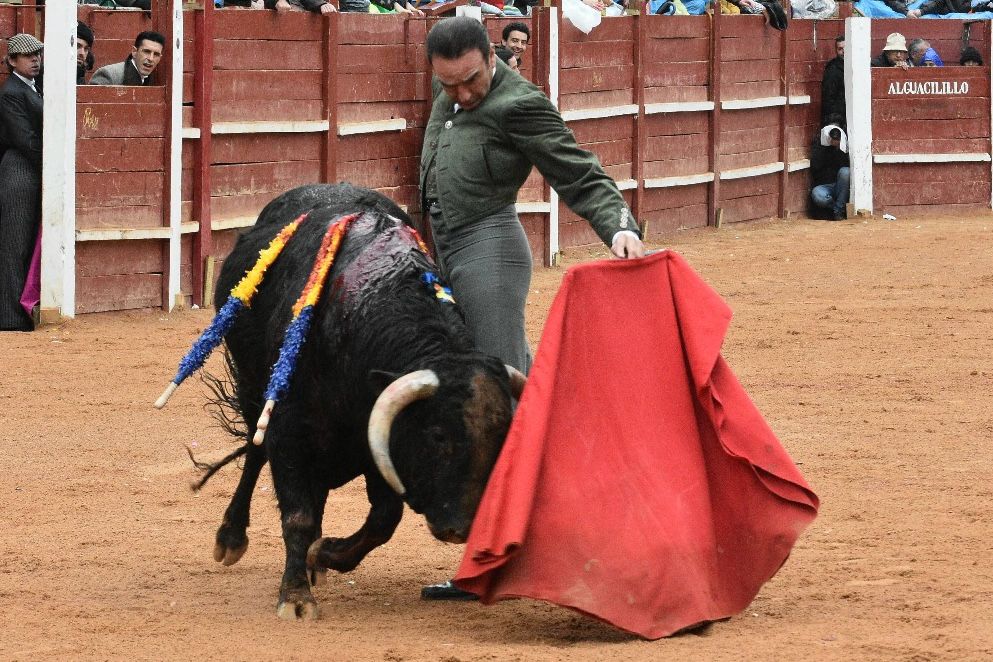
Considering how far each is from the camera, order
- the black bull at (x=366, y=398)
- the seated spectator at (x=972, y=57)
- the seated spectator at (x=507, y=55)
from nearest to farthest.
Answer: the black bull at (x=366, y=398) → the seated spectator at (x=507, y=55) → the seated spectator at (x=972, y=57)

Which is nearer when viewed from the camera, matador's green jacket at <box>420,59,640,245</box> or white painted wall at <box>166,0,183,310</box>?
matador's green jacket at <box>420,59,640,245</box>

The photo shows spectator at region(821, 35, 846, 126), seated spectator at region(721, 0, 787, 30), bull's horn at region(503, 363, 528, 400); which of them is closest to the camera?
bull's horn at region(503, 363, 528, 400)

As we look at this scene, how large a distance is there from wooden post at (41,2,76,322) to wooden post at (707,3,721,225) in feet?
23.0

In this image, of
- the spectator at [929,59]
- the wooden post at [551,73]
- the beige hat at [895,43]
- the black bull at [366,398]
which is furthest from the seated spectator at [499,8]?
the black bull at [366,398]

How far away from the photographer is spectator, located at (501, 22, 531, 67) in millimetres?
11875

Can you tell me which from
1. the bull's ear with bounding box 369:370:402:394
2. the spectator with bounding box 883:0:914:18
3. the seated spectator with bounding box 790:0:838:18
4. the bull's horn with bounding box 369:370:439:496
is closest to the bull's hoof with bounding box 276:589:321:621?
the bull's horn with bounding box 369:370:439:496

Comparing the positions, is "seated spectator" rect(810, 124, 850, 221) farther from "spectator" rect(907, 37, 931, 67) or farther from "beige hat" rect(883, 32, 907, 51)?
"spectator" rect(907, 37, 931, 67)

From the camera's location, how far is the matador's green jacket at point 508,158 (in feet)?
14.6

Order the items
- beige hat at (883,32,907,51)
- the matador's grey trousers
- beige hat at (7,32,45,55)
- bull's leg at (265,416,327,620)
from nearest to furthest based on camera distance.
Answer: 1. bull's leg at (265,416,327,620)
2. the matador's grey trousers
3. beige hat at (7,32,45,55)
4. beige hat at (883,32,907,51)

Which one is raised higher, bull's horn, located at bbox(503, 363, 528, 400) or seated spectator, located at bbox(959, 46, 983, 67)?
seated spectator, located at bbox(959, 46, 983, 67)

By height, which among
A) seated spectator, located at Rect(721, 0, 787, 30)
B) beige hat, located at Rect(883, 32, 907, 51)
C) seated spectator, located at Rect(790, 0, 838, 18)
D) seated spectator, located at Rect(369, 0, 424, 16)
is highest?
seated spectator, located at Rect(790, 0, 838, 18)

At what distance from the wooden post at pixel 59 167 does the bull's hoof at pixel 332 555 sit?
5191 millimetres

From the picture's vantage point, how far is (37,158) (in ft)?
30.6

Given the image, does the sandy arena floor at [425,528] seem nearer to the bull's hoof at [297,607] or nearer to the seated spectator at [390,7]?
the bull's hoof at [297,607]
